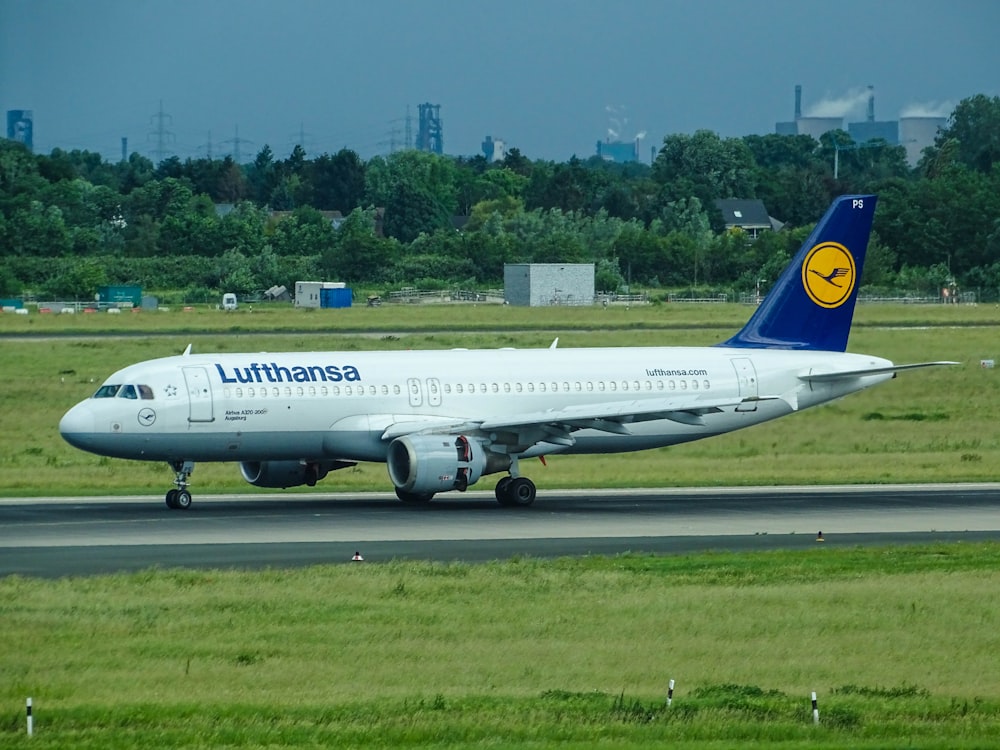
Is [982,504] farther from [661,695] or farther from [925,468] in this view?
[661,695]

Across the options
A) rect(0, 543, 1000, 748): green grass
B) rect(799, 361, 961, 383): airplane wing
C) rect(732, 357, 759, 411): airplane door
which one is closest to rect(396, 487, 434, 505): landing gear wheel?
rect(732, 357, 759, 411): airplane door

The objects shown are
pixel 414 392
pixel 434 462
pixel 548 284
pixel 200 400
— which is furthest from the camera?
pixel 548 284

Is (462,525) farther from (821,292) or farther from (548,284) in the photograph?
(548,284)

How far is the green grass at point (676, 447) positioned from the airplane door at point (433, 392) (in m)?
4.94

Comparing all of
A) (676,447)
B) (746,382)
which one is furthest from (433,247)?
(746,382)

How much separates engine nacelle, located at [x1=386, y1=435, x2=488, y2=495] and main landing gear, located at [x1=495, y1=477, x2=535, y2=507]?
1.13 meters

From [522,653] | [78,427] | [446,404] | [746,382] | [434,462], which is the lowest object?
[522,653]

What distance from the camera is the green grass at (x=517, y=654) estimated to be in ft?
60.2

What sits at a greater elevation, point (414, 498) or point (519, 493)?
point (519, 493)

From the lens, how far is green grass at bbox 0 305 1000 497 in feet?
161

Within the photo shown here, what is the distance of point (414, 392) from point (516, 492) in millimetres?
3747

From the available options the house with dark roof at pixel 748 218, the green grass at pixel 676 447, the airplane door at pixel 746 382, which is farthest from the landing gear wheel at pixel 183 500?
the house with dark roof at pixel 748 218

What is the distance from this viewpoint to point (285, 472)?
143ft

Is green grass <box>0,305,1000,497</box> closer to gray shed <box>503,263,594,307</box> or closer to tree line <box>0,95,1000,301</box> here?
gray shed <box>503,263,594,307</box>
